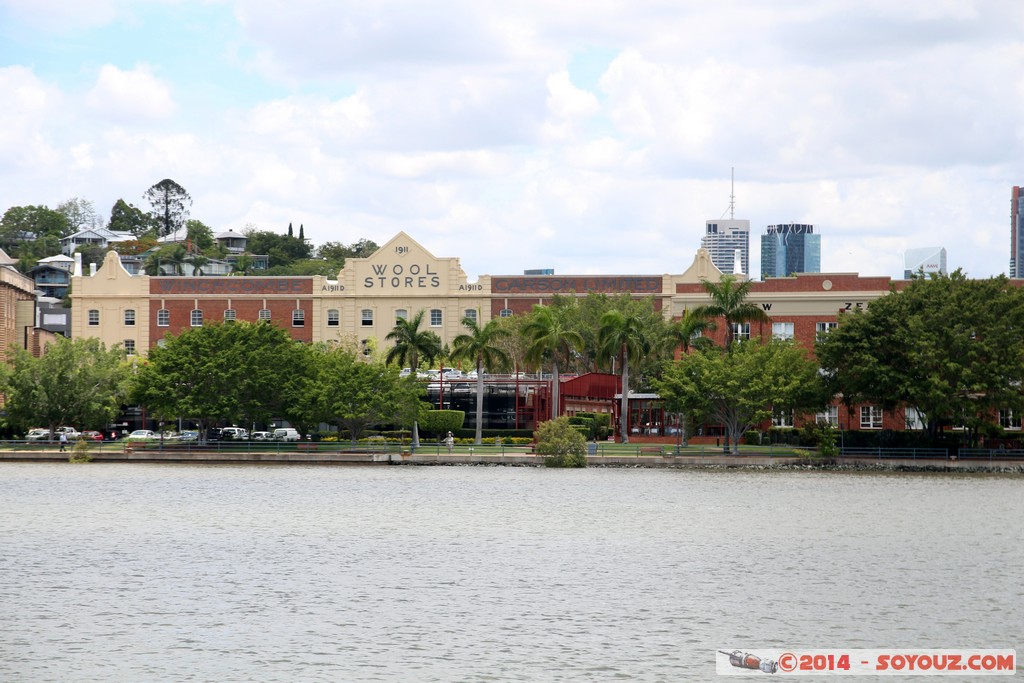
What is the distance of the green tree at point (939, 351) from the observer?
260ft

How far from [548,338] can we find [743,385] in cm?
1457

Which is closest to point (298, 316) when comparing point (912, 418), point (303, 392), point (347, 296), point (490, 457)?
point (347, 296)

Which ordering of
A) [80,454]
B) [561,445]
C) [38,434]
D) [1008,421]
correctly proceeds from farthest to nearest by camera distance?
[38,434], [1008,421], [80,454], [561,445]

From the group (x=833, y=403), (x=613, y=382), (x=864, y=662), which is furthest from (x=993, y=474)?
(x=864, y=662)

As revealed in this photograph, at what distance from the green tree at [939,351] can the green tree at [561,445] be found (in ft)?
50.6

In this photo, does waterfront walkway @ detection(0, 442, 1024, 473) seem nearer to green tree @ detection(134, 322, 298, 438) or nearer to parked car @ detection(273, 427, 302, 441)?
green tree @ detection(134, 322, 298, 438)

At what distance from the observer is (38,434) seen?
101 metres

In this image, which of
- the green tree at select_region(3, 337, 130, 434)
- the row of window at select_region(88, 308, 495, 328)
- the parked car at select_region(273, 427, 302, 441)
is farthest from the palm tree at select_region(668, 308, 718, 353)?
the row of window at select_region(88, 308, 495, 328)

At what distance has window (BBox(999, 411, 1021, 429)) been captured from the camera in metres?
88.7

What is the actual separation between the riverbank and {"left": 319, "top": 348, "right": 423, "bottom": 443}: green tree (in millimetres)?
2781

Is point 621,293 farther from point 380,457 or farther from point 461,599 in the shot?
point 461,599

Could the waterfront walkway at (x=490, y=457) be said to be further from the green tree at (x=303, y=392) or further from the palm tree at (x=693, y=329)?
the palm tree at (x=693, y=329)

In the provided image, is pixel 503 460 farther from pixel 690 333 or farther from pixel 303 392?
pixel 690 333

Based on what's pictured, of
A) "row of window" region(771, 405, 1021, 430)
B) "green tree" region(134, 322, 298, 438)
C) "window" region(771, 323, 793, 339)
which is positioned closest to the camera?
"green tree" region(134, 322, 298, 438)
